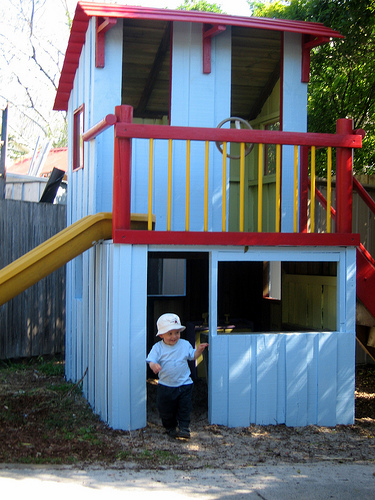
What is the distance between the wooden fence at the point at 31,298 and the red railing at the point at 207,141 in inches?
140

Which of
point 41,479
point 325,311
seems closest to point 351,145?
point 325,311

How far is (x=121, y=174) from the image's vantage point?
6246 mm

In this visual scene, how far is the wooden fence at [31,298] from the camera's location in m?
10.0

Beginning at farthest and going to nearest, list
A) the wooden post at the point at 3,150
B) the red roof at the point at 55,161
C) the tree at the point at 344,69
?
the red roof at the point at 55,161 < the tree at the point at 344,69 < the wooden post at the point at 3,150

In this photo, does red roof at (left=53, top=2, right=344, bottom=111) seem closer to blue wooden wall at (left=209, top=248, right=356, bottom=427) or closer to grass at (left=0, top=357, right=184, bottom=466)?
blue wooden wall at (left=209, top=248, right=356, bottom=427)

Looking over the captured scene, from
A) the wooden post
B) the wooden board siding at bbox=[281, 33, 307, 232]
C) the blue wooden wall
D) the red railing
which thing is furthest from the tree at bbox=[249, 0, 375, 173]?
the blue wooden wall

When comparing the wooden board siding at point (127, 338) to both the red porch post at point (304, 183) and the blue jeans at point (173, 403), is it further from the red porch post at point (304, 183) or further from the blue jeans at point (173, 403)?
the red porch post at point (304, 183)

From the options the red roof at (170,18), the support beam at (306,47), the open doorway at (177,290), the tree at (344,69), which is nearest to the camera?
the red roof at (170,18)

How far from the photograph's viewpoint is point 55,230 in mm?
10734

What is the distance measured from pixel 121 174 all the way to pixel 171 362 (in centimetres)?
195

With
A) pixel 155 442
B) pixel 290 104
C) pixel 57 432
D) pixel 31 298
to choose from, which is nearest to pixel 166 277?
pixel 31 298

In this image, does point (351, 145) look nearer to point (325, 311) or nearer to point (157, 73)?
point (325, 311)

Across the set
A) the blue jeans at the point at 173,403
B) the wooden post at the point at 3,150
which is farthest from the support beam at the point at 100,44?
the blue jeans at the point at 173,403

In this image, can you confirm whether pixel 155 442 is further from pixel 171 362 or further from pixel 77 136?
pixel 77 136
